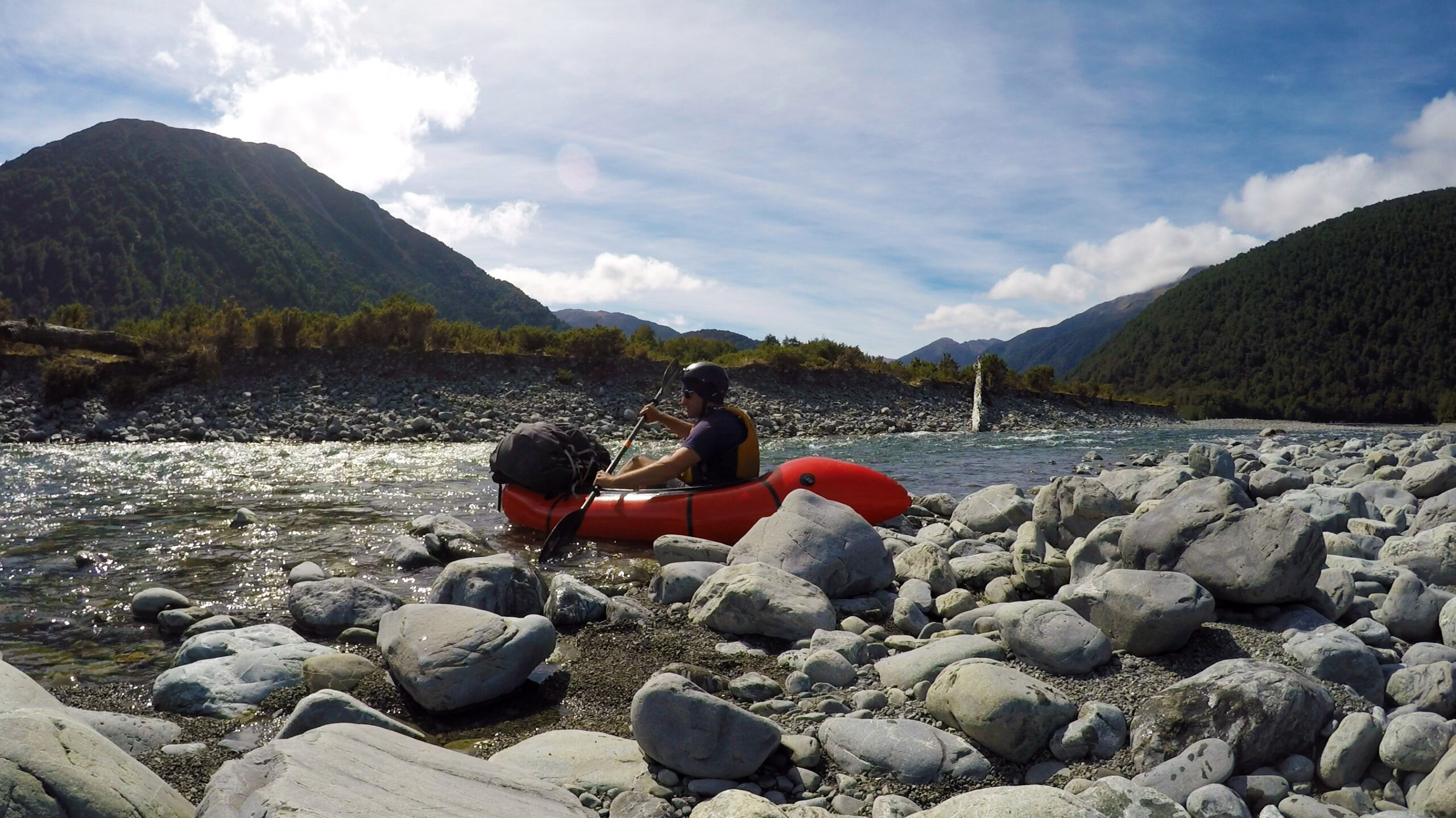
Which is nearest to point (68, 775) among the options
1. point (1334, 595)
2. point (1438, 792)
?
point (1438, 792)

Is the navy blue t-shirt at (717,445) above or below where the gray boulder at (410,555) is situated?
above

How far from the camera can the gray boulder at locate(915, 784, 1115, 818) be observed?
242cm

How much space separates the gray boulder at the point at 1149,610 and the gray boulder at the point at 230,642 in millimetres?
4620

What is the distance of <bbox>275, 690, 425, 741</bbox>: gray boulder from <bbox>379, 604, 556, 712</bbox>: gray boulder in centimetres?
41

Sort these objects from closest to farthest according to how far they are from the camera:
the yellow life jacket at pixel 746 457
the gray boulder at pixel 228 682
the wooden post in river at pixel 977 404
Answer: the gray boulder at pixel 228 682 < the yellow life jacket at pixel 746 457 < the wooden post in river at pixel 977 404

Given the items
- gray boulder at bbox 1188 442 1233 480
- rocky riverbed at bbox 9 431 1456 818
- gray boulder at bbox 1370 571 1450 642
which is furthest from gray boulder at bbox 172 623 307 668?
gray boulder at bbox 1188 442 1233 480

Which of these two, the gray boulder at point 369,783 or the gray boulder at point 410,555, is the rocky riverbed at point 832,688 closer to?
the gray boulder at point 369,783

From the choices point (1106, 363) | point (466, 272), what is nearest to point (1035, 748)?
point (1106, 363)

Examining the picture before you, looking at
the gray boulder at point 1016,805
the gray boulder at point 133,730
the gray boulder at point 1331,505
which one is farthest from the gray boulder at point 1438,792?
the gray boulder at point 133,730

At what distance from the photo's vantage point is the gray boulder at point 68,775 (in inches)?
78.6

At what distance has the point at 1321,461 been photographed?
588 inches

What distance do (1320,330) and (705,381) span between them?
363ft

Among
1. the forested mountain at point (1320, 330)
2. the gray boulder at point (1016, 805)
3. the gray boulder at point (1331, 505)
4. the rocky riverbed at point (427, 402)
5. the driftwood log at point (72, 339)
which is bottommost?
the gray boulder at point (1016, 805)

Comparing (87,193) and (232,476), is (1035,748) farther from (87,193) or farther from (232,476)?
(87,193)
